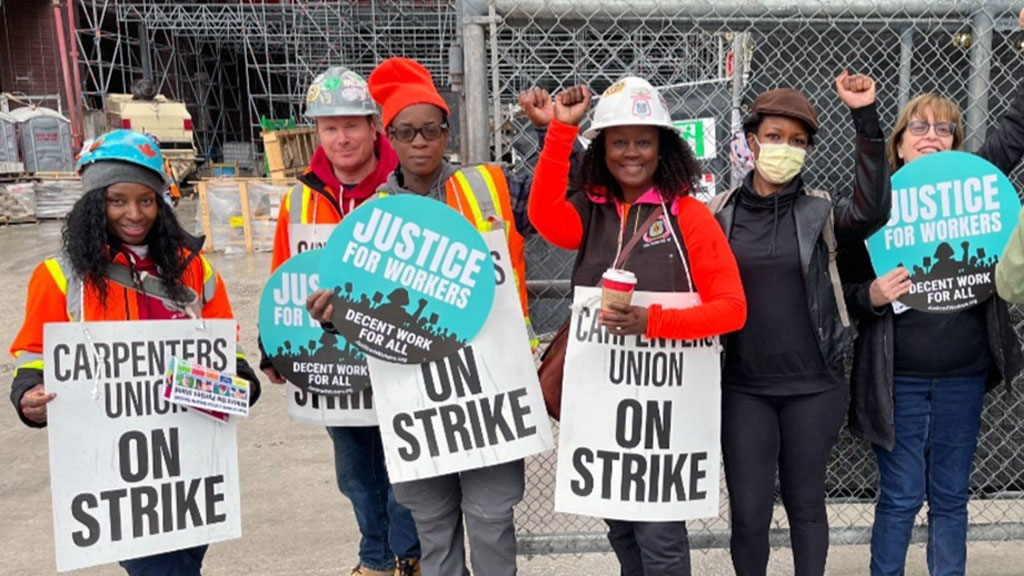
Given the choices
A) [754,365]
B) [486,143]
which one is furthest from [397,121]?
[754,365]

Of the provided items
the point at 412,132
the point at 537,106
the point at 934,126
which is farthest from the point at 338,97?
the point at 934,126

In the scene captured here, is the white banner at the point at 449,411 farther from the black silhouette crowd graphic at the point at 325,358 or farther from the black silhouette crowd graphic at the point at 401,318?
the black silhouette crowd graphic at the point at 325,358

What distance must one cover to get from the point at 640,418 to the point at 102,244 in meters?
1.73

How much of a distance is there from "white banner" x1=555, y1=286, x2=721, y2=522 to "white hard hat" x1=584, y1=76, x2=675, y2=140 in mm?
537

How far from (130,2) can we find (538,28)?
978 inches

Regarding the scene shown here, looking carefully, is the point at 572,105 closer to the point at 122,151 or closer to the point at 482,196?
the point at 482,196

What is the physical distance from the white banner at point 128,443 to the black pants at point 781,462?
1.68 m

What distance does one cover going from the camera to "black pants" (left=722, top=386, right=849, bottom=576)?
2727mm

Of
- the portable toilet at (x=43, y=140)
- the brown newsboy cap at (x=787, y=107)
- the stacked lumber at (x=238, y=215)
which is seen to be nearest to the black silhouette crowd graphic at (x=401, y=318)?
the brown newsboy cap at (x=787, y=107)

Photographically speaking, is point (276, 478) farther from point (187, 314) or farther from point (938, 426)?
point (938, 426)

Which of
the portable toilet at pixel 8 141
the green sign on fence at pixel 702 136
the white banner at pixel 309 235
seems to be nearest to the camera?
the white banner at pixel 309 235

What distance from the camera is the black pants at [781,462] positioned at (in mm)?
2727

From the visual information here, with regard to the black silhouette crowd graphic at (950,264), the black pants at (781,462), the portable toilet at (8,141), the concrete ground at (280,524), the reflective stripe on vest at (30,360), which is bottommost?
the concrete ground at (280,524)

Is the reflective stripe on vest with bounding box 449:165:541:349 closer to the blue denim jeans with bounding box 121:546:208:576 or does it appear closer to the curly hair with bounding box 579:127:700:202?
the curly hair with bounding box 579:127:700:202
